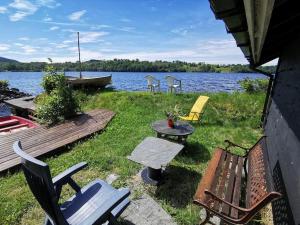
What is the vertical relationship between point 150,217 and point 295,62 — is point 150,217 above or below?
below

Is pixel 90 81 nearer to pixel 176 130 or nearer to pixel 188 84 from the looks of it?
pixel 176 130

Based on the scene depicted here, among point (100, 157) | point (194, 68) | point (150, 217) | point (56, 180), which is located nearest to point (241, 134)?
point (100, 157)

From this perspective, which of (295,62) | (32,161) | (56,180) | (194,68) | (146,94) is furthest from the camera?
(194,68)

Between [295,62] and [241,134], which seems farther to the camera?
[241,134]

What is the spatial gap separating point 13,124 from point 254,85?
12482 mm

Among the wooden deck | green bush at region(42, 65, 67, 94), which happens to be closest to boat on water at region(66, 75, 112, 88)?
green bush at region(42, 65, 67, 94)

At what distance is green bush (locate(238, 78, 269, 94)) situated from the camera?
13719 millimetres

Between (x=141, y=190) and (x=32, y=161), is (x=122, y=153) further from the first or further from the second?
(x=32, y=161)

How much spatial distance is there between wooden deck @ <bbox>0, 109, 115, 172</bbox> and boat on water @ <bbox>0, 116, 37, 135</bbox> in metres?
1.88

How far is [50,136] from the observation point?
848cm

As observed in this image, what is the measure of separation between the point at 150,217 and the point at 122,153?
2825 mm

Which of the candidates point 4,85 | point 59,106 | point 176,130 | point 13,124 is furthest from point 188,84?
point 4,85

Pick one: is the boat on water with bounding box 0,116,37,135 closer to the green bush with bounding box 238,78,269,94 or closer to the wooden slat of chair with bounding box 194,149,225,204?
the wooden slat of chair with bounding box 194,149,225,204

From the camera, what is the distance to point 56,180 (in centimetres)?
343
